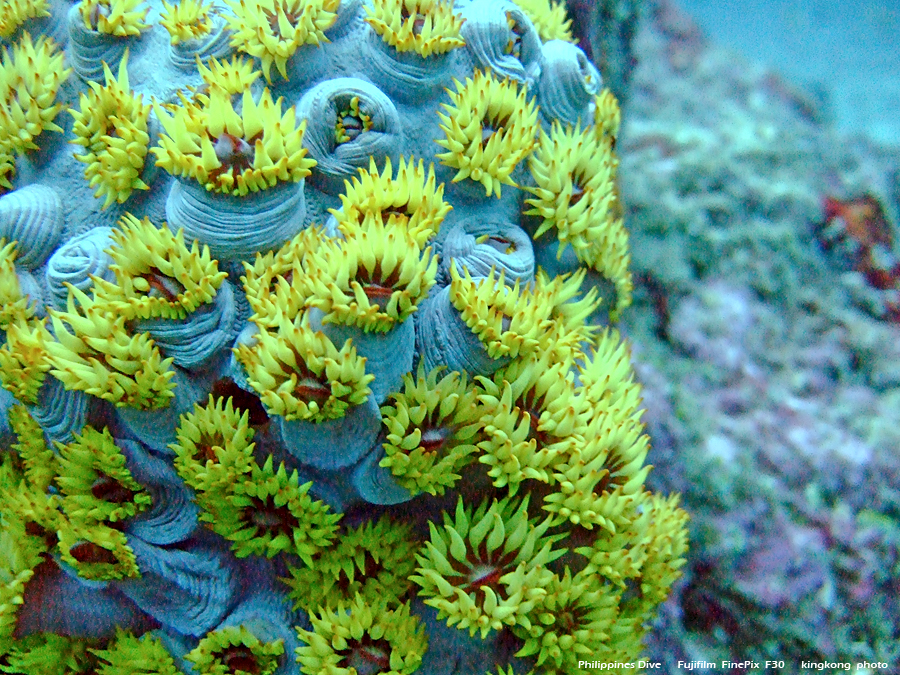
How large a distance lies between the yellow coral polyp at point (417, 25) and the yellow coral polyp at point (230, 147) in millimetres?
537

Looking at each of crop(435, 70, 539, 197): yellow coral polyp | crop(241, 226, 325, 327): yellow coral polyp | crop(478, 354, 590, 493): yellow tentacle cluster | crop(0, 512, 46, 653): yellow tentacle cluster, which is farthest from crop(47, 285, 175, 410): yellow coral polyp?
crop(435, 70, 539, 197): yellow coral polyp

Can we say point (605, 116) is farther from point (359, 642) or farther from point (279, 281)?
point (359, 642)

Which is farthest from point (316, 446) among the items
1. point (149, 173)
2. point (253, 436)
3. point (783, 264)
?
point (783, 264)

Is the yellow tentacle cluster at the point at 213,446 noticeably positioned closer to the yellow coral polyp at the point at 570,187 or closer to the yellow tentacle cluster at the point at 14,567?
the yellow tentacle cluster at the point at 14,567

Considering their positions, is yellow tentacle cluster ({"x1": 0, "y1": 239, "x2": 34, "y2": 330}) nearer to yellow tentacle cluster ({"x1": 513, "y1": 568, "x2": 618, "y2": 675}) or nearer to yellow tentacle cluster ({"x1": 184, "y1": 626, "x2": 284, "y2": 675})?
yellow tentacle cluster ({"x1": 184, "y1": 626, "x2": 284, "y2": 675})

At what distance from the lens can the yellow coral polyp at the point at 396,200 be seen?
6.29 ft

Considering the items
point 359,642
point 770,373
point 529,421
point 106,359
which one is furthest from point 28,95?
point 770,373

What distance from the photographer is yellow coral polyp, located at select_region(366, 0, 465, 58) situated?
7.10 feet

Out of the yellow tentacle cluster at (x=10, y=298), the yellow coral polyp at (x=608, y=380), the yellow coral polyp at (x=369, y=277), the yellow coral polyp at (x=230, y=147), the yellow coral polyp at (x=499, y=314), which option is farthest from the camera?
the yellow coral polyp at (x=608, y=380)

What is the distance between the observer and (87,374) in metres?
1.87

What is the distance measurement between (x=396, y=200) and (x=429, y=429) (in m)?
0.75

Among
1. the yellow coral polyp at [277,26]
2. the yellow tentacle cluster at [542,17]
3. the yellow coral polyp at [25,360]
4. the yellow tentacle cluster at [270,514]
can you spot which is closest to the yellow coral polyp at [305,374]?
the yellow tentacle cluster at [270,514]

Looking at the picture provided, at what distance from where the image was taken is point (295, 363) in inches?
70.4

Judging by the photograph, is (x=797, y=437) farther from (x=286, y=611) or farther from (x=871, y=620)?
(x=286, y=611)
